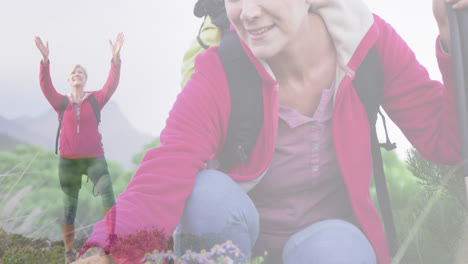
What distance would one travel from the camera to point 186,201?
164cm

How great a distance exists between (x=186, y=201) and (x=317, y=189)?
1.54 ft

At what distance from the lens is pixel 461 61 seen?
169cm

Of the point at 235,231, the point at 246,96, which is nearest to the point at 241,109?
the point at 246,96

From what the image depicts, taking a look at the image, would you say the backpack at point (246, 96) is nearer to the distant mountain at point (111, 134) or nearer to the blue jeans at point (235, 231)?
the blue jeans at point (235, 231)

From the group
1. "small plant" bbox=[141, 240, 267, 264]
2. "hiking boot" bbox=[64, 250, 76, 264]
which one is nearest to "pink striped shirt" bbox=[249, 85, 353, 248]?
"small plant" bbox=[141, 240, 267, 264]

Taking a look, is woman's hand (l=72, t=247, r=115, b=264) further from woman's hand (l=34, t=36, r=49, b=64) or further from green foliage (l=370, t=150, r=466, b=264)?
green foliage (l=370, t=150, r=466, b=264)

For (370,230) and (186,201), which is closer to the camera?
(186,201)

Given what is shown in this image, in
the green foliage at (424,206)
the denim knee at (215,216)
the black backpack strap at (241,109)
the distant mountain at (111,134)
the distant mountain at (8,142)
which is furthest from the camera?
the distant mountain at (8,142)

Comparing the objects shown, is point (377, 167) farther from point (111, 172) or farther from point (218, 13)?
point (111, 172)

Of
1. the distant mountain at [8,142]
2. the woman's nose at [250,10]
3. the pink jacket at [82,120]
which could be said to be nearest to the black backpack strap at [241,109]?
the woman's nose at [250,10]

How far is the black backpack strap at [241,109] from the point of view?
172 centimetres

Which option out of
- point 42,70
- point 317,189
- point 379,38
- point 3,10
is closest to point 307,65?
point 379,38

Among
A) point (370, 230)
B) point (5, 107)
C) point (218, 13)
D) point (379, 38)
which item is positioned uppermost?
point (218, 13)

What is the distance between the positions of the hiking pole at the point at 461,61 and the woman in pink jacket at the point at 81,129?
1.23 meters
